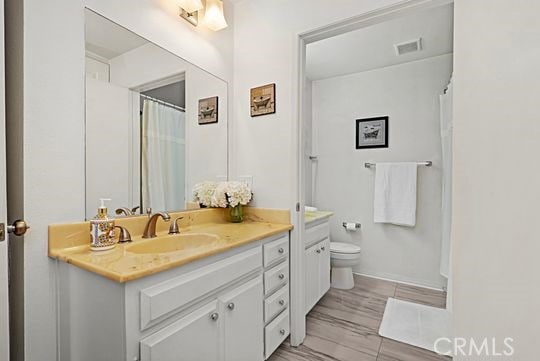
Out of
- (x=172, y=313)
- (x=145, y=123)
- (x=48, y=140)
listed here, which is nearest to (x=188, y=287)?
(x=172, y=313)

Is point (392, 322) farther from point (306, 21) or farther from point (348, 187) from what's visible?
point (306, 21)

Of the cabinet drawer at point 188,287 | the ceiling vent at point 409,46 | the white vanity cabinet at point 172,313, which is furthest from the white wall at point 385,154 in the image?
the cabinet drawer at point 188,287

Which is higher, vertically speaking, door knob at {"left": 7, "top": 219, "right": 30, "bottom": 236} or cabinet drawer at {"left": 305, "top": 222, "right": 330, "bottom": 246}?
door knob at {"left": 7, "top": 219, "right": 30, "bottom": 236}

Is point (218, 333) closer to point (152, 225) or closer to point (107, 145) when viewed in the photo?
point (152, 225)

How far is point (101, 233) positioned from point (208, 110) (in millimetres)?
1082

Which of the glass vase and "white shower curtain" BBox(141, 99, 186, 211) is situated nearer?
"white shower curtain" BBox(141, 99, 186, 211)

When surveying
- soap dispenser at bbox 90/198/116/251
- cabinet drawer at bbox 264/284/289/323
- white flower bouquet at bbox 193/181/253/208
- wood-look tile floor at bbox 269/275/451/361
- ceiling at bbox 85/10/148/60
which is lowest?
wood-look tile floor at bbox 269/275/451/361

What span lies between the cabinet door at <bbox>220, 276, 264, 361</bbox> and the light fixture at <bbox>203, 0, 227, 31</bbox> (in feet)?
5.23

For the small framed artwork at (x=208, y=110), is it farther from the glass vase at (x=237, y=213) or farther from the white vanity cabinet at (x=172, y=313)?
the white vanity cabinet at (x=172, y=313)

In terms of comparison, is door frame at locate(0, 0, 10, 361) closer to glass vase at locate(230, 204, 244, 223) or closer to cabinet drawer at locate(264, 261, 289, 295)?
cabinet drawer at locate(264, 261, 289, 295)

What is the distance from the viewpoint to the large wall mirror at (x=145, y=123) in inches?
46.8

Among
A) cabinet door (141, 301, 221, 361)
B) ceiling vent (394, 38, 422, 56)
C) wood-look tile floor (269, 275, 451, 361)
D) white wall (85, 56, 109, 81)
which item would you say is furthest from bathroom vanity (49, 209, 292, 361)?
ceiling vent (394, 38, 422, 56)

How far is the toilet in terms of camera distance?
2547 mm

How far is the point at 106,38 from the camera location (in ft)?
4.00
